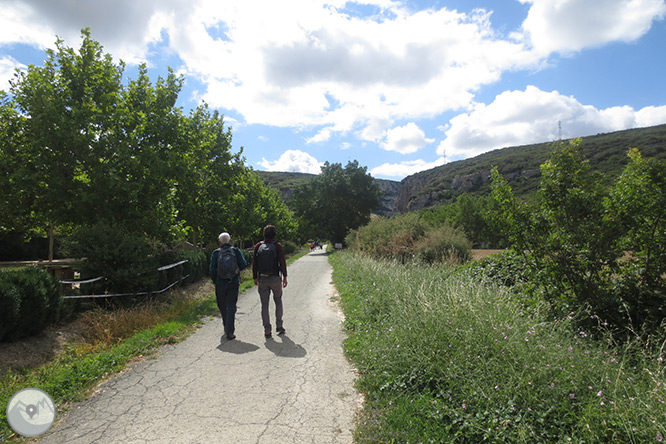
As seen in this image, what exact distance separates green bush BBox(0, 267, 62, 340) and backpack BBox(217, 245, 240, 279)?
9.85ft

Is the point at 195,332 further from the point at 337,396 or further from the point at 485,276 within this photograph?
the point at 485,276

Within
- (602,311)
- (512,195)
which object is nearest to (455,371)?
(602,311)

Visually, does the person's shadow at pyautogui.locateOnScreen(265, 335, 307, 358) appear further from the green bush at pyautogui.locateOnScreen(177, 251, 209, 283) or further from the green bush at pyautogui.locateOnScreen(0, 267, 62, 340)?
the green bush at pyautogui.locateOnScreen(177, 251, 209, 283)

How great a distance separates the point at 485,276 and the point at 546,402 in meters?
5.57

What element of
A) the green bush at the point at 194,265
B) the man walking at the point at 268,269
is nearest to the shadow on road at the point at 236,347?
the man walking at the point at 268,269

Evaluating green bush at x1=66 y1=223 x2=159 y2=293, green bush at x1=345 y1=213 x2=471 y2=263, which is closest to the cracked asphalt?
green bush at x1=66 y1=223 x2=159 y2=293

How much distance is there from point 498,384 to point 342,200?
52.3 metres

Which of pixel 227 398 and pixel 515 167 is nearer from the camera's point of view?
pixel 227 398

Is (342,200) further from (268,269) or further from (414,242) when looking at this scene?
(268,269)

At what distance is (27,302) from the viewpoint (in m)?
5.97

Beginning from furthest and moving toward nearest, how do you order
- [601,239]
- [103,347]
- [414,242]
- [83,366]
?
[414,242] < [103,347] < [601,239] < [83,366]

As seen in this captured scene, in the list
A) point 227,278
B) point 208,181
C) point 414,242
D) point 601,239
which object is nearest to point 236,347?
point 227,278

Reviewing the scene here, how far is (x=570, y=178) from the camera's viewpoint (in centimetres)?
568

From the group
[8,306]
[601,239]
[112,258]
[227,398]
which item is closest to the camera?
[227,398]
